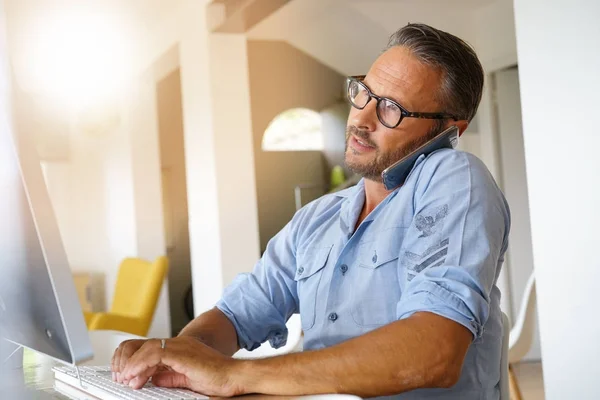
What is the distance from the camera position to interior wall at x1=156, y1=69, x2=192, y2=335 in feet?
28.0

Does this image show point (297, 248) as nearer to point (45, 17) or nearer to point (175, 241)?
point (45, 17)

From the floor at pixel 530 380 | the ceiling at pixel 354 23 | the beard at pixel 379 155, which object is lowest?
the floor at pixel 530 380

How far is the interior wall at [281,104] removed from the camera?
8430 mm

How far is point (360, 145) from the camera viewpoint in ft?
5.21

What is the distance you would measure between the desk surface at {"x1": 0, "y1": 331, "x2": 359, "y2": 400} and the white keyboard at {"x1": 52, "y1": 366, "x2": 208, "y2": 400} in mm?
27

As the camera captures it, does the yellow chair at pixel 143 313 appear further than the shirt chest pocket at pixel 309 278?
Yes

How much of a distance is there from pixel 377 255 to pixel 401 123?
317 mm

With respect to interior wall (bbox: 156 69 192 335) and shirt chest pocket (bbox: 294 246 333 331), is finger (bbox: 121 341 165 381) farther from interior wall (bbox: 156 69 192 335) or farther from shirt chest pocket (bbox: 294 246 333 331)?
interior wall (bbox: 156 69 192 335)

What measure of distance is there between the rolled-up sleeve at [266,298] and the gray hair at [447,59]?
0.44m

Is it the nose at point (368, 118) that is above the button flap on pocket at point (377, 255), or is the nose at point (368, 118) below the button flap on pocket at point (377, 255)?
above

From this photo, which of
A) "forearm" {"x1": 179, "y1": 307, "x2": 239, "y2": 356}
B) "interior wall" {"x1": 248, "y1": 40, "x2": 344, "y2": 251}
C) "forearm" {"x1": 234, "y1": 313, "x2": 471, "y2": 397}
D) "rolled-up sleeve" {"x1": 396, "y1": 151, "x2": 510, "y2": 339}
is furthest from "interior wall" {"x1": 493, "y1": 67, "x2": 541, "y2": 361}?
"forearm" {"x1": 234, "y1": 313, "x2": 471, "y2": 397}

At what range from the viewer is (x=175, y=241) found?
28.3 ft

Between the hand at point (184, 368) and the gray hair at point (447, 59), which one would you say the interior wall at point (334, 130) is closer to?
the gray hair at point (447, 59)

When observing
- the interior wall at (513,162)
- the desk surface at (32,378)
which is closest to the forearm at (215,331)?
the desk surface at (32,378)
